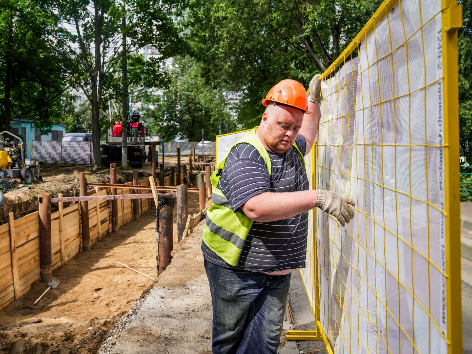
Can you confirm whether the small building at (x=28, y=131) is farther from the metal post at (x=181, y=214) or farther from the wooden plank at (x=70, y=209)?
the metal post at (x=181, y=214)

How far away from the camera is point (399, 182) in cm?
167

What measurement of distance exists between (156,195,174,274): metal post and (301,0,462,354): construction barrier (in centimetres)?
429

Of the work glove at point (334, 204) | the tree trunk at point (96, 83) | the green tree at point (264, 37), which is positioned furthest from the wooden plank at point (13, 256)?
the tree trunk at point (96, 83)

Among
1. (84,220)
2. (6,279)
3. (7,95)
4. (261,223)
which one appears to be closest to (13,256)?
(6,279)

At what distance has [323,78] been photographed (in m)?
3.20

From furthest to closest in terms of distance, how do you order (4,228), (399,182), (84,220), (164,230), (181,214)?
1. (84,220)
2. (181,214)
3. (4,228)
4. (164,230)
5. (399,182)

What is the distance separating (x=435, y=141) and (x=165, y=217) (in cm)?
579

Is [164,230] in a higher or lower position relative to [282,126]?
lower

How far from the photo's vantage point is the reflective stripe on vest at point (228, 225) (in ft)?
7.32

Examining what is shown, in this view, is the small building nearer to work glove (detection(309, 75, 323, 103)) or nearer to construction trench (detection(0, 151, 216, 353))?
construction trench (detection(0, 151, 216, 353))

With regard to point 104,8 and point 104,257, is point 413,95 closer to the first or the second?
point 104,257

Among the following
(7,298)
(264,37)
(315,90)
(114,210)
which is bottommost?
(7,298)

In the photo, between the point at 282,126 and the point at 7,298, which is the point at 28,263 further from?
the point at 282,126

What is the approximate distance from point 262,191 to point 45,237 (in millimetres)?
7939
